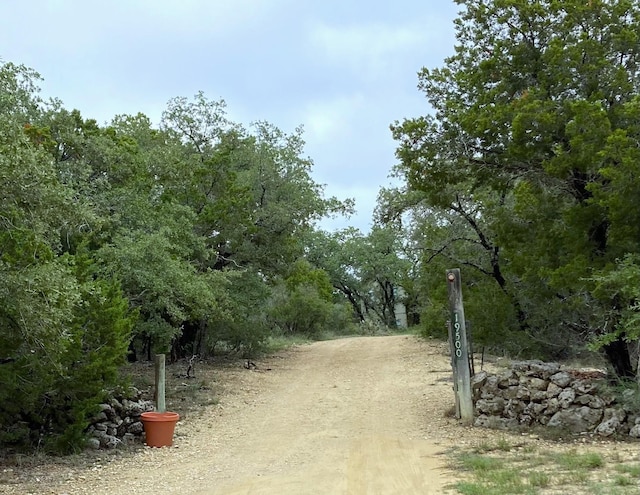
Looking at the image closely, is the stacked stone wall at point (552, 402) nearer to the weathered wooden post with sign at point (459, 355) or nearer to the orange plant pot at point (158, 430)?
the weathered wooden post with sign at point (459, 355)

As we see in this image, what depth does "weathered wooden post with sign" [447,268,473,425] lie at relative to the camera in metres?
10.1

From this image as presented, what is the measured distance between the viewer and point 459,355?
10.3 m

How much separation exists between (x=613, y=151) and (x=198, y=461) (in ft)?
23.3

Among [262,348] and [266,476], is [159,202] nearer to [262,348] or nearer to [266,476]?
[266,476]

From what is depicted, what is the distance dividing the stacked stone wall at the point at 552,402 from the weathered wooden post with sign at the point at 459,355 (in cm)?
20

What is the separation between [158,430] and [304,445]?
2.25 meters

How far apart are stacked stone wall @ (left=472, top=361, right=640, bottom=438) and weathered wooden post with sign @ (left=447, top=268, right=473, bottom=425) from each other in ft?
0.65

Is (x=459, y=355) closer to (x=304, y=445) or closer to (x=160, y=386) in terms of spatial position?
(x=304, y=445)

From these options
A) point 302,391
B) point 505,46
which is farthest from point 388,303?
point 505,46

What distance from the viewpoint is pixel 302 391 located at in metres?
14.9

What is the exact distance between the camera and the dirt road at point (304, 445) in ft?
23.0

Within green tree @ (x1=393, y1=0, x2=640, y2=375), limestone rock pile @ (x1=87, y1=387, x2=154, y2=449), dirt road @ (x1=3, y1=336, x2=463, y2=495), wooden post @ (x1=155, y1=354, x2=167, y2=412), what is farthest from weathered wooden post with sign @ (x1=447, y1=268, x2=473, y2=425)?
limestone rock pile @ (x1=87, y1=387, x2=154, y2=449)

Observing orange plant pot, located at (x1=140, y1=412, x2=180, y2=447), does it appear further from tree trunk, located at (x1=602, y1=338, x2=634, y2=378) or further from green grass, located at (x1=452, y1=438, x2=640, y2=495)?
tree trunk, located at (x1=602, y1=338, x2=634, y2=378)

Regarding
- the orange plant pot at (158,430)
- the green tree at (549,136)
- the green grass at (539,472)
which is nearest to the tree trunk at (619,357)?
the green tree at (549,136)
